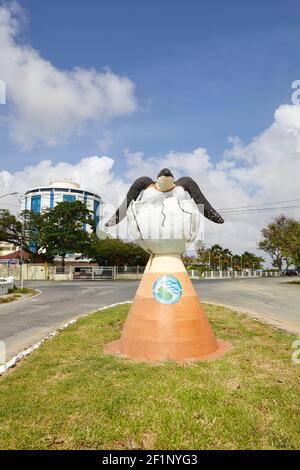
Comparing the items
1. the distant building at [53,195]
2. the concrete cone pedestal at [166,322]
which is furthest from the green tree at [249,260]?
the concrete cone pedestal at [166,322]

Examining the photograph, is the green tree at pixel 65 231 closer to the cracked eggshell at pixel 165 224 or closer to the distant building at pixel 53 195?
the distant building at pixel 53 195

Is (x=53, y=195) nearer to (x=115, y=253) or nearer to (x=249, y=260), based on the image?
(x=115, y=253)

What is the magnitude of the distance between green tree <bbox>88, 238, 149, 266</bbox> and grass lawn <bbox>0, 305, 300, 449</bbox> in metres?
36.4

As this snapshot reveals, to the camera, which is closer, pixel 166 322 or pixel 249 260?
pixel 166 322

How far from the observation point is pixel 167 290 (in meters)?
5.91

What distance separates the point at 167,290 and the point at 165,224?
1096mm

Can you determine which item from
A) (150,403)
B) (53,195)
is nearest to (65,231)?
(53,195)

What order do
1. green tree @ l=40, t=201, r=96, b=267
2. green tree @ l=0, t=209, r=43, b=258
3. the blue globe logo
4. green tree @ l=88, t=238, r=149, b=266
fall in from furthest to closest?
green tree @ l=0, t=209, r=43, b=258, green tree @ l=88, t=238, r=149, b=266, green tree @ l=40, t=201, r=96, b=267, the blue globe logo

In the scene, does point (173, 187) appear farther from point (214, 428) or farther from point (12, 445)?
point (12, 445)

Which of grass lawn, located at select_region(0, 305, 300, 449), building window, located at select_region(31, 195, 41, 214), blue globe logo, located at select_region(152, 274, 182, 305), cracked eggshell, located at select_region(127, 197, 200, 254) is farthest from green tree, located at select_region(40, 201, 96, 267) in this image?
blue globe logo, located at select_region(152, 274, 182, 305)

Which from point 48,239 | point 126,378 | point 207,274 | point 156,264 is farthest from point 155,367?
point 207,274

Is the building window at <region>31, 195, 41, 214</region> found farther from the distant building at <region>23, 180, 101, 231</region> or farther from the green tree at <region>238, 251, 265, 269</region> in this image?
the green tree at <region>238, 251, 265, 269</region>

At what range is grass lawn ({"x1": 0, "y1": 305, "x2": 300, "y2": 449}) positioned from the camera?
10.7 feet
